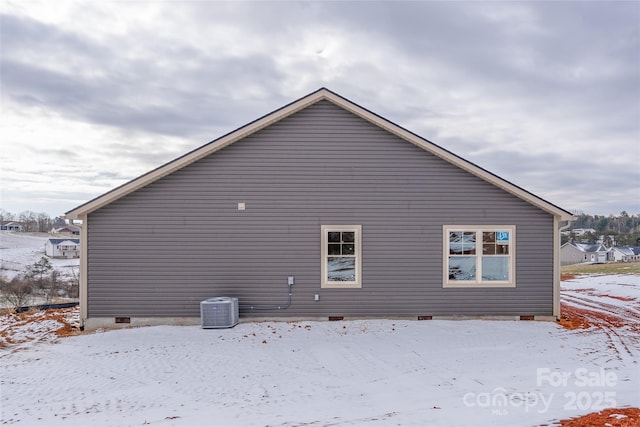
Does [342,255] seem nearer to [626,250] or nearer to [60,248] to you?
[60,248]

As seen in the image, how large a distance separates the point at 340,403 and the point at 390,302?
5.87 metres

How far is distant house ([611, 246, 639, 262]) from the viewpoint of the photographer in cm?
7504

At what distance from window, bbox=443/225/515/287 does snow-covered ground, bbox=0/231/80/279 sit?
142 feet

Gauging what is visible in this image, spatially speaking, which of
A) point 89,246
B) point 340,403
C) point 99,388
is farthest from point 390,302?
point 89,246

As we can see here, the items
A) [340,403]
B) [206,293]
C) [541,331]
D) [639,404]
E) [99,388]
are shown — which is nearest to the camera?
[639,404]

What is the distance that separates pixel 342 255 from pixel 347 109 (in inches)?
164

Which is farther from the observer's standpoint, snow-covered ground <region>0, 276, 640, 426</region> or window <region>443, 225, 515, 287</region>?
window <region>443, 225, 515, 287</region>

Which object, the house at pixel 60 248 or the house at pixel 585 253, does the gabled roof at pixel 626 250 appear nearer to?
the house at pixel 585 253

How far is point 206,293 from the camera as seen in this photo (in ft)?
39.0

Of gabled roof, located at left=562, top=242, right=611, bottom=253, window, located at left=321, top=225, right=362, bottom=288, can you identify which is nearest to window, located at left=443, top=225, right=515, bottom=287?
window, located at left=321, top=225, right=362, bottom=288

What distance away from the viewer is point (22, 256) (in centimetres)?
6488

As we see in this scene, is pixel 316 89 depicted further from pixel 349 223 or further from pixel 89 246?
pixel 89 246

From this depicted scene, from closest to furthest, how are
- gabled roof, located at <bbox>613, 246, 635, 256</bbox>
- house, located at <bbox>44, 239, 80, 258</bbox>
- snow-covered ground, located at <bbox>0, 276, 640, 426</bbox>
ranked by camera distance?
1. snow-covered ground, located at <bbox>0, 276, 640, 426</bbox>
2. house, located at <bbox>44, 239, 80, 258</bbox>
3. gabled roof, located at <bbox>613, 246, 635, 256</bbox>

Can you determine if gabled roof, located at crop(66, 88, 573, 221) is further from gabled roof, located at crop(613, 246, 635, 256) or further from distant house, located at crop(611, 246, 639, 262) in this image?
gabled roof, located at crop(613, 246, 635, 256)
